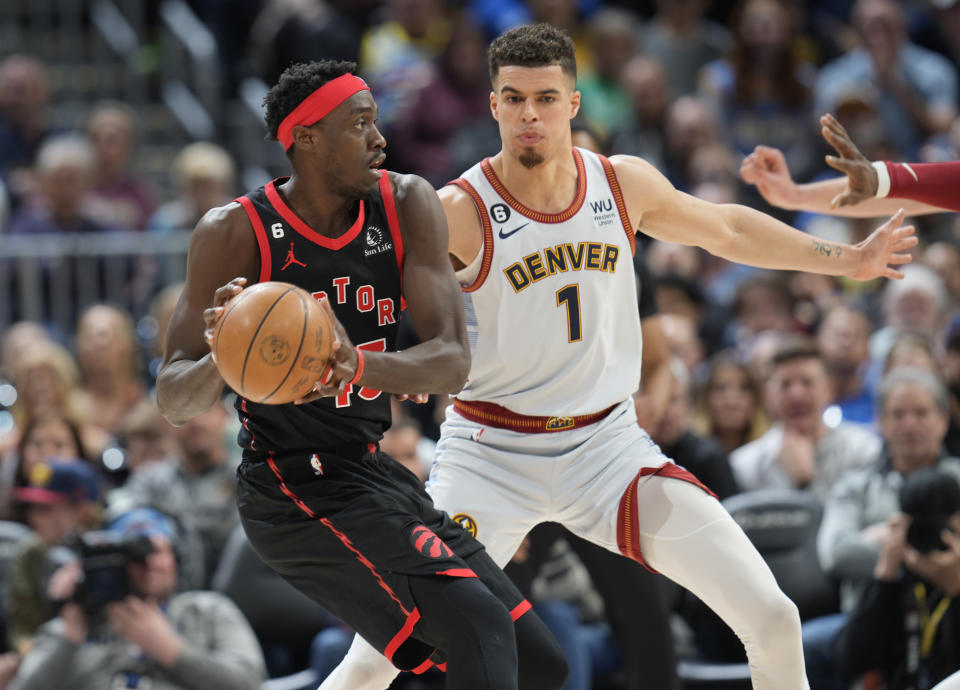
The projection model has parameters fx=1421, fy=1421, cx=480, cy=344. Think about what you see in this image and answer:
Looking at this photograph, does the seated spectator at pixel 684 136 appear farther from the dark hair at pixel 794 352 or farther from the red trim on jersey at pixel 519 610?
the red trim on jersey at pixel 519 610

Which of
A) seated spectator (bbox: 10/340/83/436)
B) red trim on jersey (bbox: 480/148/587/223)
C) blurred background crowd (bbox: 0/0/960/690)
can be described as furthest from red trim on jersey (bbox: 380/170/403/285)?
seated spectator (bbox: 10/340/83/436)

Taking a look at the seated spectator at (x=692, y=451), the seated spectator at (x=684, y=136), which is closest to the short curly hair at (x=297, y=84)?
the seated spectator at (x=692, y=451)

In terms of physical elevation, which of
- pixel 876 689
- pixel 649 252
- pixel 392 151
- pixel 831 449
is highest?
pixel 392 151

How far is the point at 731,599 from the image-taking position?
4.71m

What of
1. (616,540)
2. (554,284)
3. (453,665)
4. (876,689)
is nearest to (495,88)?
(554,284)

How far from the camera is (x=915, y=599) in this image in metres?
5.93

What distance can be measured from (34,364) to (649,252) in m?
4.27

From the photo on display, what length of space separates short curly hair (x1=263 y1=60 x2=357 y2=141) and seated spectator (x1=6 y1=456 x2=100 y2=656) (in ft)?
11.5

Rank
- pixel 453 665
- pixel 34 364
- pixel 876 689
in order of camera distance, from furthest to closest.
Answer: pixel 34 364, pixel 876 689, pixel 453 665


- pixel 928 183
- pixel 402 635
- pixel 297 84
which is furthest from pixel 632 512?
pixel 297 84

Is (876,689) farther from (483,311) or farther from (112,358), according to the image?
(112,358)

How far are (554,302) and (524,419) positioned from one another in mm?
452

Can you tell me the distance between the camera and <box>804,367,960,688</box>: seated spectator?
6707 mm

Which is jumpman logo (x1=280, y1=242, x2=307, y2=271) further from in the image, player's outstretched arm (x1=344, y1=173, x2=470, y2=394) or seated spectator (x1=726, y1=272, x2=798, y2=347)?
seated spectator (x1=726, y1=272, x2=798, y2=347)
